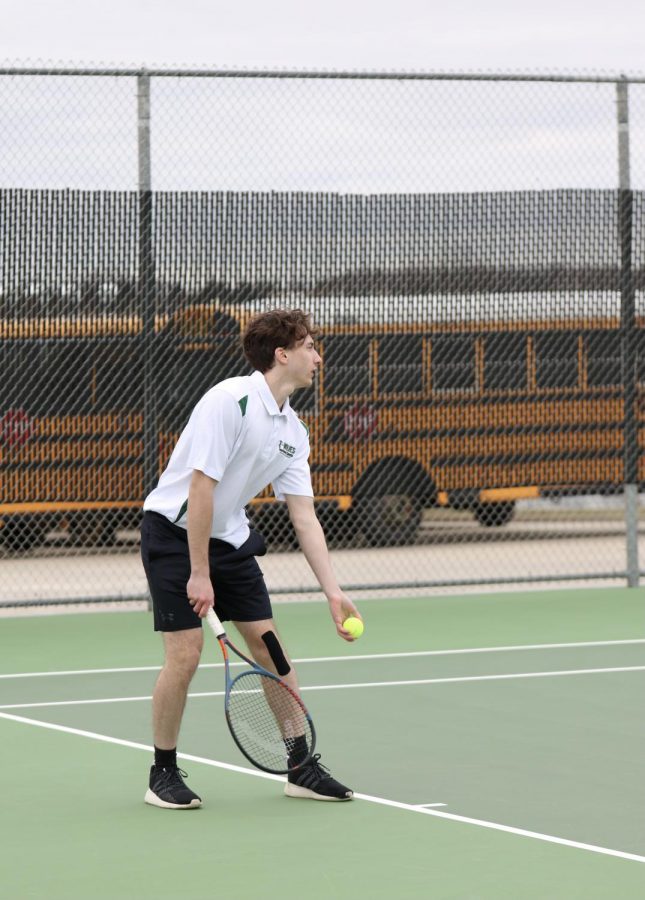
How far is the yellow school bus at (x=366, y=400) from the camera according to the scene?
12102mm

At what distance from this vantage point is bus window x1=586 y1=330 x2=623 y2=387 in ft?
43.3

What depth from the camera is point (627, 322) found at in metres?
13.2

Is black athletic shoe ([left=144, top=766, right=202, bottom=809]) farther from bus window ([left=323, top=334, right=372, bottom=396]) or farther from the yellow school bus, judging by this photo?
bus window ([left=323, top=334, right=372, bottom=396])

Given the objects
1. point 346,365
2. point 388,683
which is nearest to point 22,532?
point 346,365

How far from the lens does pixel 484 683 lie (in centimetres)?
925

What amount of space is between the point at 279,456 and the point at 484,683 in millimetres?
3171

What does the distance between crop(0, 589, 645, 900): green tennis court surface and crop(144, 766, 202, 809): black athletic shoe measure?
7cm

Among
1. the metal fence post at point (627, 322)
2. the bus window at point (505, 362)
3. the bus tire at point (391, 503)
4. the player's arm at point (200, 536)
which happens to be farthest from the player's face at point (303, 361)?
the metal fence post at point (627, 322)

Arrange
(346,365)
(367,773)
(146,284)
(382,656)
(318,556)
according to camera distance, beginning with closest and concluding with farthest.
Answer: (318,556)
(367,773)
(382,656)
(146,284)
(346,365)

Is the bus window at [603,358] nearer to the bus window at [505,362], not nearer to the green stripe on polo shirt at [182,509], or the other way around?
the bus window at [505,362]

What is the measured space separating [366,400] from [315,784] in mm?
6717

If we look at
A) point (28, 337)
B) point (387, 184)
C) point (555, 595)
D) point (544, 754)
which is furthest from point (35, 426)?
point (544, 754)

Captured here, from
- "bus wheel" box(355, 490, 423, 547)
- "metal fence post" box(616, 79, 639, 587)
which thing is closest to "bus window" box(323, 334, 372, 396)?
"bus wheel" box(355, 490, 423, 547)

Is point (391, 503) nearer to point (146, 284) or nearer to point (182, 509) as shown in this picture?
point (146, 284)
